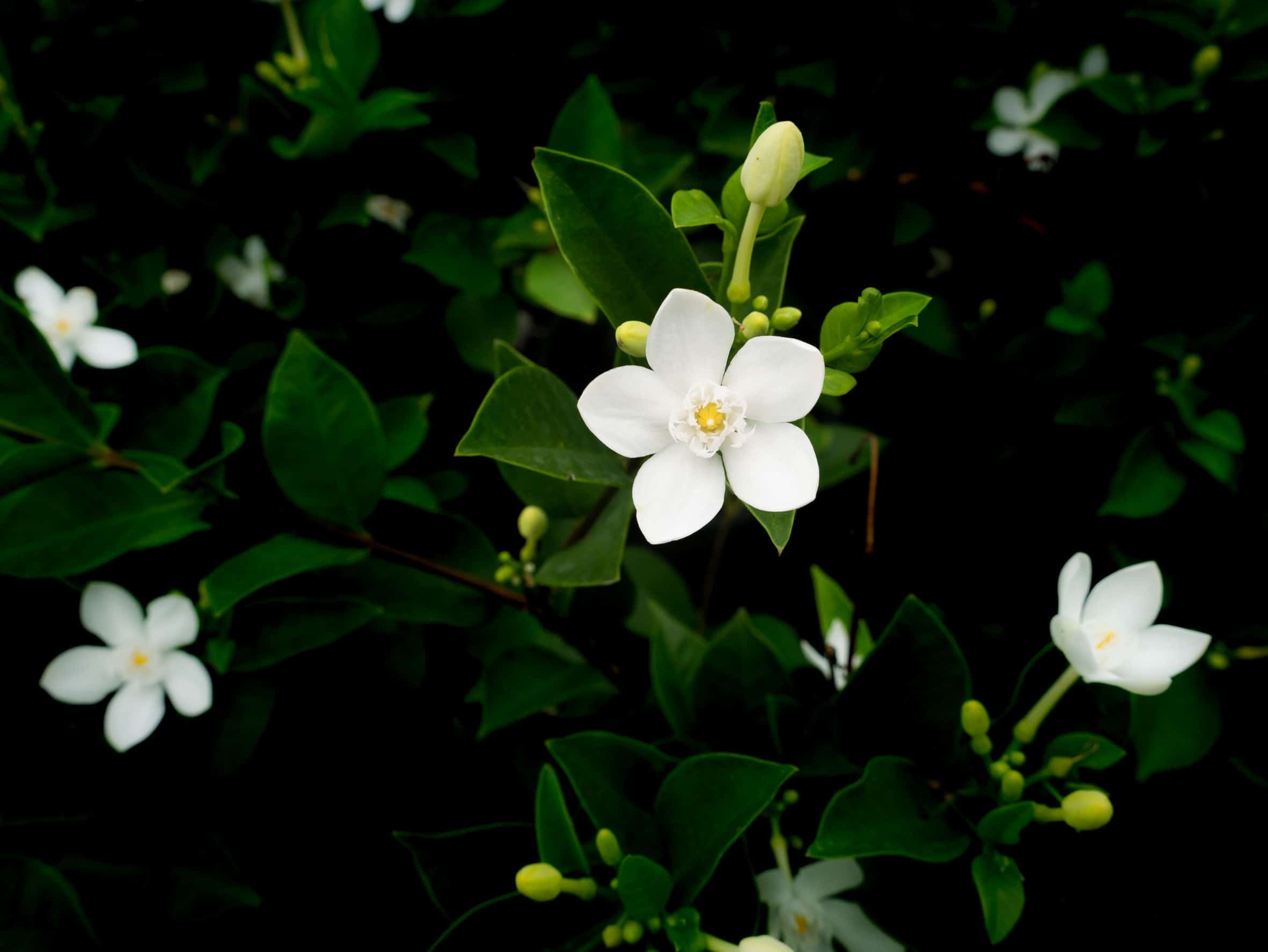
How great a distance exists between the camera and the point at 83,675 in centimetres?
94

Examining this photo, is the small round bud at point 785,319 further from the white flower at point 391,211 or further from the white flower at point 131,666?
the white flower at point 391,211

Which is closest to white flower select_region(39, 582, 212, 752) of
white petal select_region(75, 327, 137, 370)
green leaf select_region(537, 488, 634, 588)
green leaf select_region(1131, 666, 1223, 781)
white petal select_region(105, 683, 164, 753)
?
white petal select_region(105, 683, 164, 753)

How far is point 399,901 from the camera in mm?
1062

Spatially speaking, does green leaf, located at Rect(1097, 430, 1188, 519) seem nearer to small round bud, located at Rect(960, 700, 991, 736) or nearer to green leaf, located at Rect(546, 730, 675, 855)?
small round bud, located at Rect(960, 700, 991, 736)

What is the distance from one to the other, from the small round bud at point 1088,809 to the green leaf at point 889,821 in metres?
0.12

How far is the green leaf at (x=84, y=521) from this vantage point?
86 centimetres

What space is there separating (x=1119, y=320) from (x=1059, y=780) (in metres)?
0.72

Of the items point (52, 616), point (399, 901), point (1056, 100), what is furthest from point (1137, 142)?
point (52, 616)

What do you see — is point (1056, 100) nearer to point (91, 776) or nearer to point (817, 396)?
point (817, 396)

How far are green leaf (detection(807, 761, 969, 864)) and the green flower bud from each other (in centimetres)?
20

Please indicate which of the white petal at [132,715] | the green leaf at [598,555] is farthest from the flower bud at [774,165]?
the white petal at [132,715]

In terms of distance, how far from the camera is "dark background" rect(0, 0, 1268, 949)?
1.01 metres

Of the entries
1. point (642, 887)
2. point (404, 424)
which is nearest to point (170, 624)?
point (404, 424)

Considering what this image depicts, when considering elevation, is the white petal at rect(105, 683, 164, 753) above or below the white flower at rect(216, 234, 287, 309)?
below
